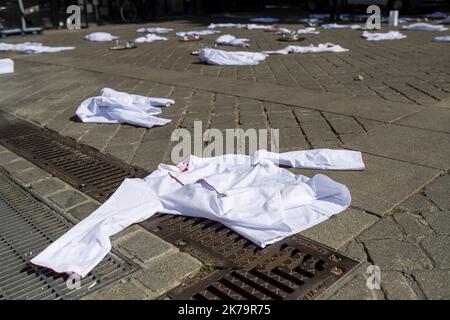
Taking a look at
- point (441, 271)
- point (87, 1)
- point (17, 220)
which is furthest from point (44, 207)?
point (87, 1)

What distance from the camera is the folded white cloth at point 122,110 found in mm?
4477

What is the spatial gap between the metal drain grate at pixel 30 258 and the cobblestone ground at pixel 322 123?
10 cm

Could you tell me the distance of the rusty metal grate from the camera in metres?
3.17

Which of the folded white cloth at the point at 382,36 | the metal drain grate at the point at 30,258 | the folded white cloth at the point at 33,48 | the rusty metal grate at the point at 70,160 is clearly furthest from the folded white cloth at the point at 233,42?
the metal drain grate at the point at 30,258

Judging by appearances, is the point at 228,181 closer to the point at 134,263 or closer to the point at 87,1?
the point at 134,263

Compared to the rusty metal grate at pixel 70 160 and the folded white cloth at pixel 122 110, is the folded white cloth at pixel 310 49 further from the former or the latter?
the rusty metal grate at pixel 70 160

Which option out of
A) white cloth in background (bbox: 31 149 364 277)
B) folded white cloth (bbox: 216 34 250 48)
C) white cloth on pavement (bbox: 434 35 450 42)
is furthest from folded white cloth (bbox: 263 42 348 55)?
white cloth in background (bbox: 31 149 364 277)

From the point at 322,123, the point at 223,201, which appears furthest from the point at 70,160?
the point at 322,123

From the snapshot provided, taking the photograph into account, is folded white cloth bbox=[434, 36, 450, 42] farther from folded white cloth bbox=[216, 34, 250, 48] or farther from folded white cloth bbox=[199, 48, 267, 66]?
folded white cloth bbox=[199, 48, 267, 66]

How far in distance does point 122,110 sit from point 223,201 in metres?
2.41

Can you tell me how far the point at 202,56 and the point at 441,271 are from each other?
6.34m

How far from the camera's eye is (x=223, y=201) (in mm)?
2592

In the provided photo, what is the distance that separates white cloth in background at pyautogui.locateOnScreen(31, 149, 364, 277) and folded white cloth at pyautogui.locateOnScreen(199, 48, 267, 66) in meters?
4.53

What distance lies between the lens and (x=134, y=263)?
2203 mm
